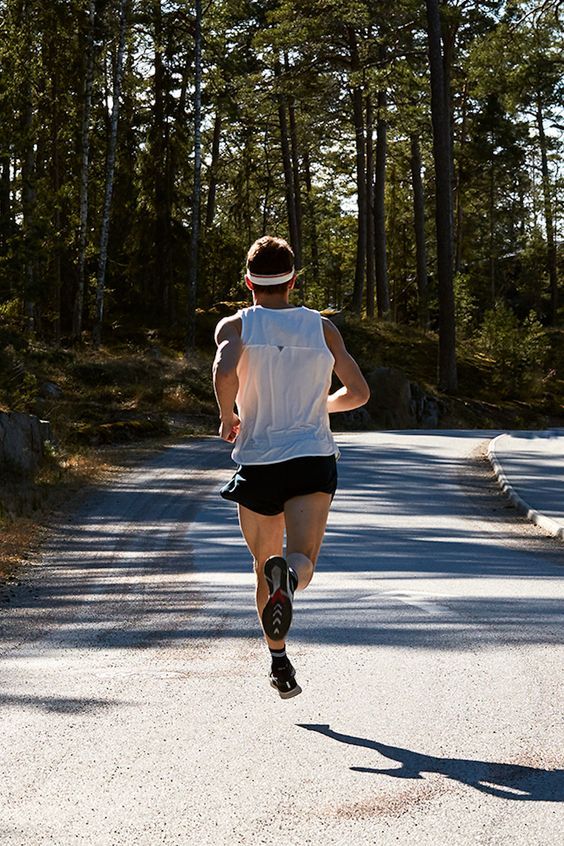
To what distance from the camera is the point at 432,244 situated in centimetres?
7931

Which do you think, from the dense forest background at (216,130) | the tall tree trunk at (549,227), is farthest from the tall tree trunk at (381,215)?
the tall tree trunk at (549,227)

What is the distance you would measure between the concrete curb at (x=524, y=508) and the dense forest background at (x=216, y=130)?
10193mm

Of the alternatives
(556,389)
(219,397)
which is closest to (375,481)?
(219,397)

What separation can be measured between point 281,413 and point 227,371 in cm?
32

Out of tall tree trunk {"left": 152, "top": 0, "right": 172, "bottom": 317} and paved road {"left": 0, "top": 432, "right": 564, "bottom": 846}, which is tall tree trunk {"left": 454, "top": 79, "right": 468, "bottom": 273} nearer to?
tall tree trunk {"left": 152, "top": 0, "right": 172, "bottom": 317}

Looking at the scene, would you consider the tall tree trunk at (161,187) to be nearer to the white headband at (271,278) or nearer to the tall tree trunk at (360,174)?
the tall tree trunk at (360,174)

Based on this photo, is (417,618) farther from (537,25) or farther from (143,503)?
(537,25)

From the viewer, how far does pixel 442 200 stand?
38.3m

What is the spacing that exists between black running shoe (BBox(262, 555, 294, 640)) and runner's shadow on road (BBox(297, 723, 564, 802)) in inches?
23.8

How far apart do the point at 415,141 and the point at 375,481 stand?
36059mm

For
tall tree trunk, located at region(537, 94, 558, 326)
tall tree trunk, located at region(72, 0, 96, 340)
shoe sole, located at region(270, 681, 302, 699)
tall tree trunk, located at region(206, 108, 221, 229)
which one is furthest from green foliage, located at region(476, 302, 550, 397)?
shoe sole, located at region(270, 681, 302, 699)

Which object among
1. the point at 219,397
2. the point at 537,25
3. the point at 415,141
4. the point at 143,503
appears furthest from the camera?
the point at 415,141

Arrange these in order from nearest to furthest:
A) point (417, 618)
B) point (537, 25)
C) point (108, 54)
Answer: point (417, 618)
point (537, 25)
point (108, 54)

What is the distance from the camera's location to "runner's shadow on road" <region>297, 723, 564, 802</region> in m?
4.73
